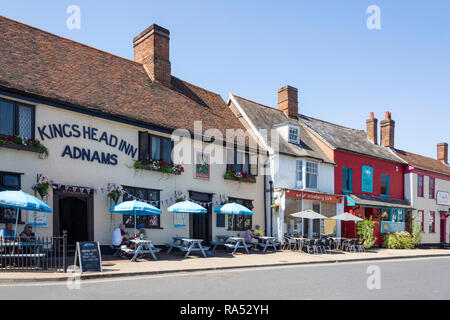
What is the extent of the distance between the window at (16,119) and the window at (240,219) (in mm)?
10197

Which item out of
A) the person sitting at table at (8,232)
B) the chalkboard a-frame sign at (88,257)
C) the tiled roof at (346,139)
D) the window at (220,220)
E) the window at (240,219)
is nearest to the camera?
the chalkboard a-frame sign at (88,257)

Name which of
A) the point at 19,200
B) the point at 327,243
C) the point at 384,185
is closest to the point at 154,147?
the point at 19,200

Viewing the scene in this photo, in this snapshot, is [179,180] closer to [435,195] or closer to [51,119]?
[51,119]

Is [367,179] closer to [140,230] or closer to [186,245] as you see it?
[186,245]

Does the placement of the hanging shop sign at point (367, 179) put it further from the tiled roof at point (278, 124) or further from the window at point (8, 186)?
the window at point (8, 186)

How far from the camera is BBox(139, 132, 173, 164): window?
17594 millimetres

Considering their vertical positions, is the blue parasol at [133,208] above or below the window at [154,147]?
below

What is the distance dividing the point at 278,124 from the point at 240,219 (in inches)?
278

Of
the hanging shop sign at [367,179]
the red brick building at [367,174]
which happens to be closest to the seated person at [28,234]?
the red brick building at [367,174]

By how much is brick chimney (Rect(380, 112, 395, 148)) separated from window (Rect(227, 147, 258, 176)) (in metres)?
15.5

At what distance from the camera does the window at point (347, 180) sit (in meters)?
27.2

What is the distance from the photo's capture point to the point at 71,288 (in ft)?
31.1

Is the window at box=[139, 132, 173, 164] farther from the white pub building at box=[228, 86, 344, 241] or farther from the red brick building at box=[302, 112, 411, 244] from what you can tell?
the red brick building at box=[302, 112, 411, 244]
